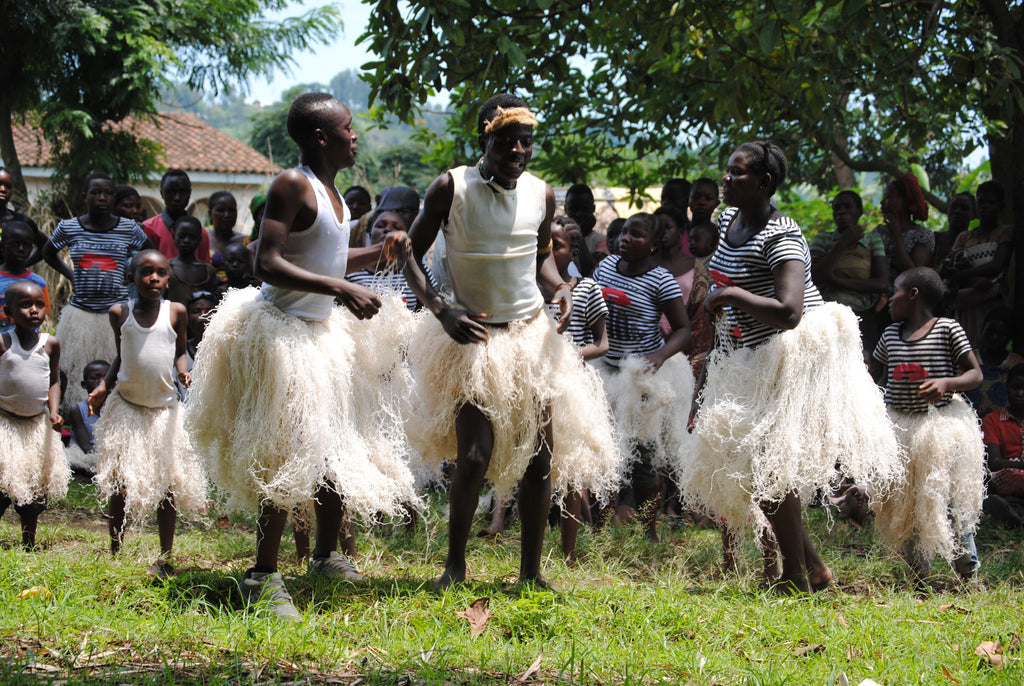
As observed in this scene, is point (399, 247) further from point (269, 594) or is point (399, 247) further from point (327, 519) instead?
point (269, 594)

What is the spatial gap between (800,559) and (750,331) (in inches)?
38.4

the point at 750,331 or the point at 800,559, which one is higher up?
the point at 750,331

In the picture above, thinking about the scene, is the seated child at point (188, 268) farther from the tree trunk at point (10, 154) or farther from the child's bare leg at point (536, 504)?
the tree trunk at point (10, 154)

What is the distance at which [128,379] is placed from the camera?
15.9 ft

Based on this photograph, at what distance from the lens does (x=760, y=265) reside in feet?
13.4

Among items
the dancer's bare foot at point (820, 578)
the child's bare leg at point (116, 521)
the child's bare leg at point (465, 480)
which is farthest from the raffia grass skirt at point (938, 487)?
the child's bare leg at point (116, 521)

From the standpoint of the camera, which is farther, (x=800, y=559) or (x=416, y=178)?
(x=416, y=178)

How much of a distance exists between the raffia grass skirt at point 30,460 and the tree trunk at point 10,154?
6550 millimetres

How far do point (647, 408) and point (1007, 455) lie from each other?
8.17 ft

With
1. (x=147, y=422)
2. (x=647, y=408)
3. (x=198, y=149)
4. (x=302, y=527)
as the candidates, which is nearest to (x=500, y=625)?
(x=302, y=527)

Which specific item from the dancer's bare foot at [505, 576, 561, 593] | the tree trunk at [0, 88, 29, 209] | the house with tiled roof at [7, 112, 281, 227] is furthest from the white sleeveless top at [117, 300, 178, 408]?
the house with tiled roof at [7, 112, 281, 227]

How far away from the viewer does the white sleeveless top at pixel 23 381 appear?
5.13m

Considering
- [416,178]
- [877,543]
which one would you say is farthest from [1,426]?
[416,178]

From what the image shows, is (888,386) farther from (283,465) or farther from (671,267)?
(283,465)
